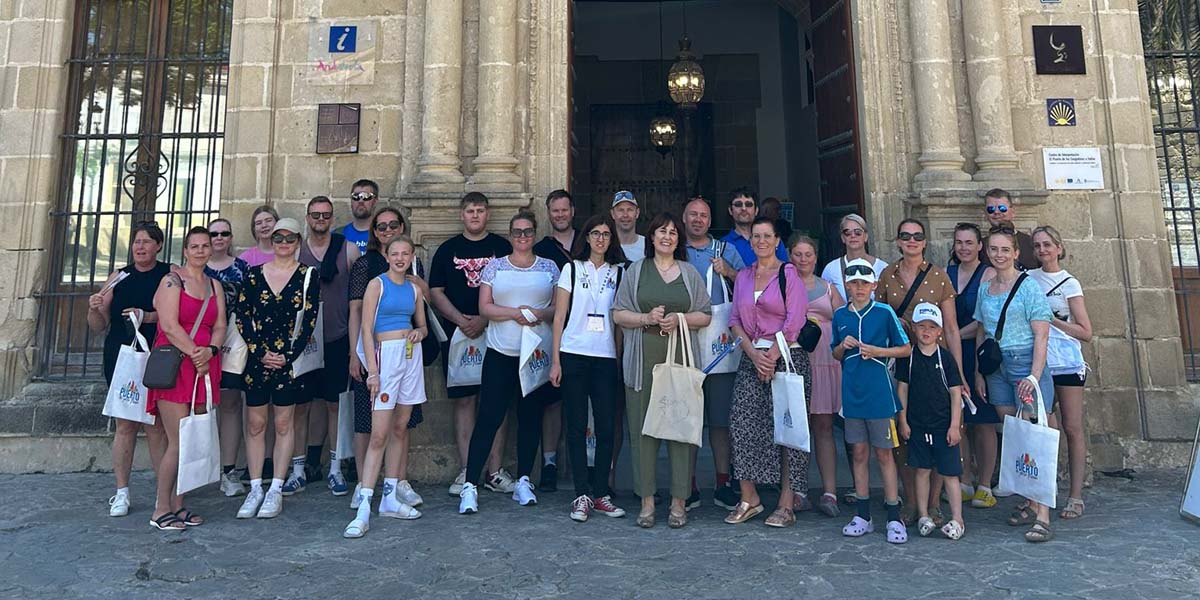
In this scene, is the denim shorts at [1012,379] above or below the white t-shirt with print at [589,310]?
below

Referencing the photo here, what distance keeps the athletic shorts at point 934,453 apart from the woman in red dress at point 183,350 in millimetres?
4061

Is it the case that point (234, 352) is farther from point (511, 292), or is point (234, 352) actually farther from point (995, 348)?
point (995, 348)

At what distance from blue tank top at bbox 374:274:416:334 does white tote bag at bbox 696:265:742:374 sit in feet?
5.79

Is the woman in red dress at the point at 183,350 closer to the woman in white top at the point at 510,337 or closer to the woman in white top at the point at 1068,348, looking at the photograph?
the woman in white top at the point at 510,337

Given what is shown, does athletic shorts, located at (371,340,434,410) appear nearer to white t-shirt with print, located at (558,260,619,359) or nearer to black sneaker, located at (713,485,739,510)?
white t-shirt with print, located at (558,260,619,359)

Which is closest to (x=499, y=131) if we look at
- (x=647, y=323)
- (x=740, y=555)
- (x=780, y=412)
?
(x=647, y=323)

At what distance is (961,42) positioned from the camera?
5.55m

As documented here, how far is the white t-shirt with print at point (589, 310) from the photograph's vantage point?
4031mm

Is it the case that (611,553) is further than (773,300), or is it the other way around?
(773,300)

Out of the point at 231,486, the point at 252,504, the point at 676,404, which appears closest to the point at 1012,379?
the point at 676,404

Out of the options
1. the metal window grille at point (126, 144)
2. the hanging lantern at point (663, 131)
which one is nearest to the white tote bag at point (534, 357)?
the metal window grille at point (126, 144)

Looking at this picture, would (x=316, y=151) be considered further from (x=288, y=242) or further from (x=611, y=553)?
(x=611, y=553)

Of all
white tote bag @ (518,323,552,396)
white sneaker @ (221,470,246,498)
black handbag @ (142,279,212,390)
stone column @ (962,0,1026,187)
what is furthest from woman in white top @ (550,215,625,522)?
stone column @ (962,0,1026,187)

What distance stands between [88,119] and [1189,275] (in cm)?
976
